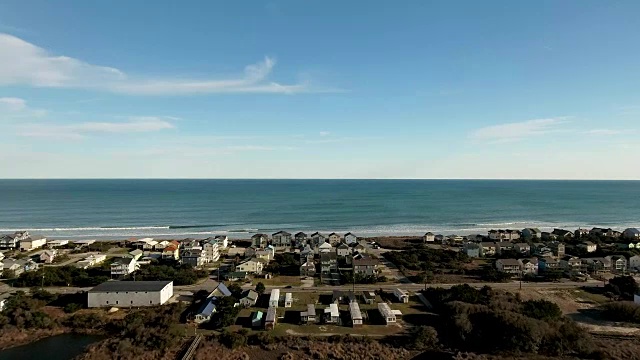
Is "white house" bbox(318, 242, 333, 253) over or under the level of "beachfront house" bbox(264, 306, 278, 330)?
over

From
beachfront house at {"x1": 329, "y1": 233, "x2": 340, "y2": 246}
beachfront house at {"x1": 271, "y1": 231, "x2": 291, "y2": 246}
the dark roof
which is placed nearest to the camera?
the dark roof

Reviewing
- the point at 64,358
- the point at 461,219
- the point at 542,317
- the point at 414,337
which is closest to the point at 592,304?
the point at 542,317

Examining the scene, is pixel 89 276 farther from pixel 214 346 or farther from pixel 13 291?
pixel 214 346

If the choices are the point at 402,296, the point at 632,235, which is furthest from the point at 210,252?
the point at 632,235

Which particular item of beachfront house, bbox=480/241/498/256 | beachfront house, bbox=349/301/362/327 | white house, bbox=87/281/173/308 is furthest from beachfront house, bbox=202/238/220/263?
beachfront house, bbox=480/241/498/256

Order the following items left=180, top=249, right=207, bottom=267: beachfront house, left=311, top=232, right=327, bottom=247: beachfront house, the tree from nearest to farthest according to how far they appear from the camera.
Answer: the tree < left=180, top=249, right=207, bottom=267: beachfront house < left=311, top=232, right=327, bottom=247: beachfront house

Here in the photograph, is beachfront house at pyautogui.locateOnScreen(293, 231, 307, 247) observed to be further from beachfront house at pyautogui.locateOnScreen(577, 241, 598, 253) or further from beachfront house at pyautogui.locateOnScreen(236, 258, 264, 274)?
beachfront house at pyautogui.locateOnScreen(577, 241, 598, 253)

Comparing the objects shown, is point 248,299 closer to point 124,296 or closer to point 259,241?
point 124,296

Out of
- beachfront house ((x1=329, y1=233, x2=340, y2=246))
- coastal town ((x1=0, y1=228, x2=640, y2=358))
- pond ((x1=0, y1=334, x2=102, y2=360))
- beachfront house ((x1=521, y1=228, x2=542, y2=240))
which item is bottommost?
pond ((x1=0, y1=334, x2=102, y2=360))
